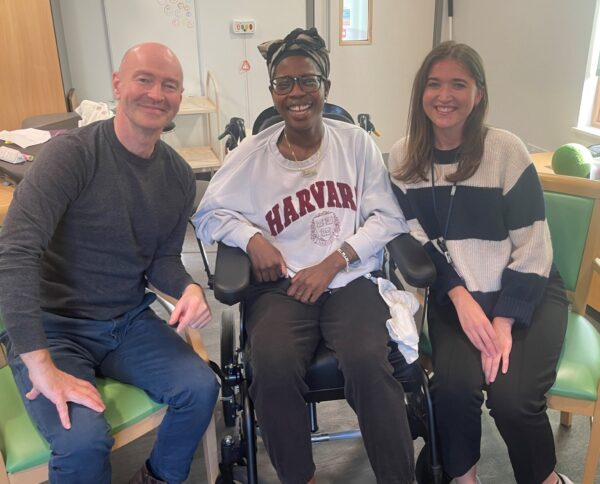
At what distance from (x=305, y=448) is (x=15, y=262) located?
0.79 meters

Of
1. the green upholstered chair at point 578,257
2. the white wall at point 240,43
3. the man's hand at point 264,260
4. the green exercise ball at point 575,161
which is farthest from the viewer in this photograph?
the white wall at point 240,43

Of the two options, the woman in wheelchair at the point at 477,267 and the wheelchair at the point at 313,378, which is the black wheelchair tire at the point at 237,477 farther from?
the woman in wheelchair at the point at 477,267

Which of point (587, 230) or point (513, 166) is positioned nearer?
point (513, 166)

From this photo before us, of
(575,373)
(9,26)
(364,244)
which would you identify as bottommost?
(575,373)

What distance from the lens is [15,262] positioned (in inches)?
48.4

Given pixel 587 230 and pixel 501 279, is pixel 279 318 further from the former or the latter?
pixel 587 230

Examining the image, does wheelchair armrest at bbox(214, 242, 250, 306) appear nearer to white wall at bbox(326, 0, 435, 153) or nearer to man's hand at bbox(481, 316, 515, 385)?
man's hand at bbox(481, 316, 515, 385)

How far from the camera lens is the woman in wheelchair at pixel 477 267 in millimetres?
1395

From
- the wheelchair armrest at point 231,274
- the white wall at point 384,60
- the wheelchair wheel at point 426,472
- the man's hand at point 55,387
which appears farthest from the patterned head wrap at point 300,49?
the white wall at point 384,60

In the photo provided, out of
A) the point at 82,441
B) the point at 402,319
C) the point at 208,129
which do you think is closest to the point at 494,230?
the point at 402,319

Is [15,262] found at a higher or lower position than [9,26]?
lower

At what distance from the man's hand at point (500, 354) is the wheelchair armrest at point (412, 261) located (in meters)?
0.22

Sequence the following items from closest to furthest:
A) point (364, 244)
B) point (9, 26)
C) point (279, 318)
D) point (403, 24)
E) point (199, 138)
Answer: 1. point (279, 318)
2. point (364, 244)
3. point (9, 26)
4. point (199, 138)
5. point (403, 24)

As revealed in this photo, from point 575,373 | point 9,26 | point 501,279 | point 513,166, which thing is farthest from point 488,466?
point 9,26
